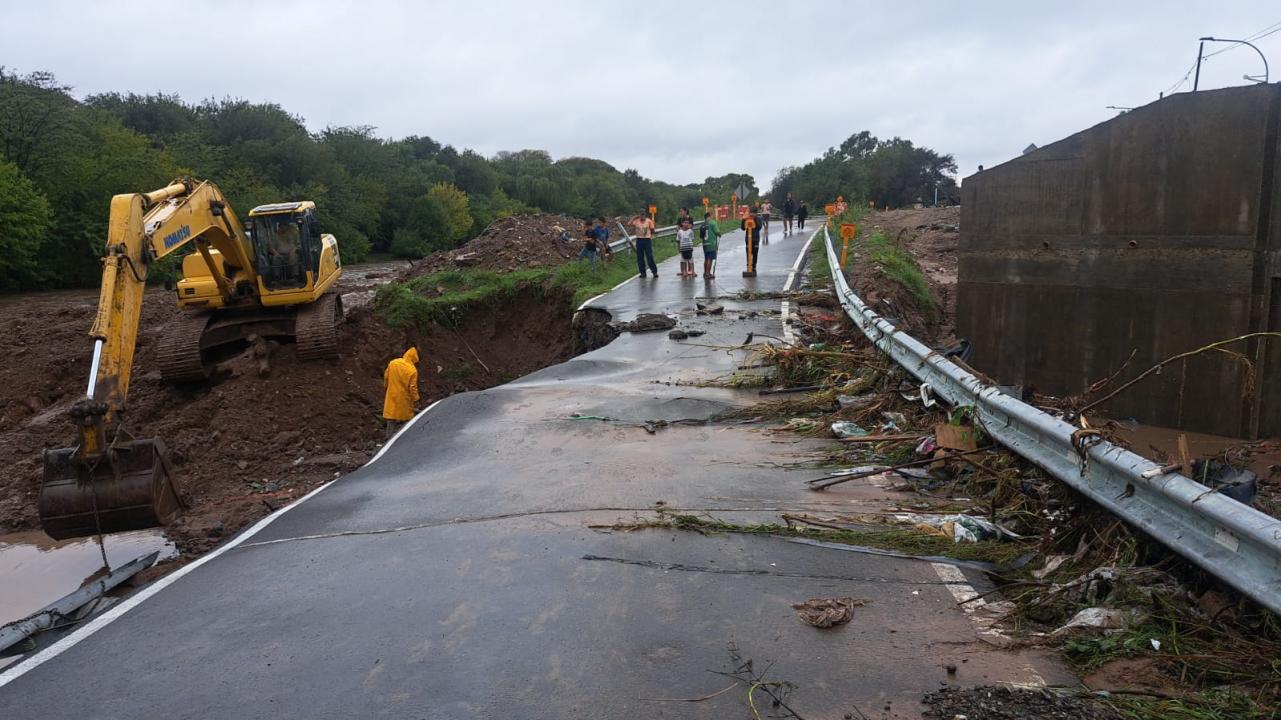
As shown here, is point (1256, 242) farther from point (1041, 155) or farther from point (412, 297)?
point (412, 297)

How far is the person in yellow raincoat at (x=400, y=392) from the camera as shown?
12.3 meters

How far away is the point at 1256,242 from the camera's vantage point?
476 inches

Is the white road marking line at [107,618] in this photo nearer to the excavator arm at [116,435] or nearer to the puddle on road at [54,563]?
the puddle on road at [54,563]

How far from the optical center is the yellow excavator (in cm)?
841

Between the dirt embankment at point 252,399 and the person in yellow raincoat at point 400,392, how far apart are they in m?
0.75

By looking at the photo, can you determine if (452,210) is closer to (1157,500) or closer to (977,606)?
(977,606)

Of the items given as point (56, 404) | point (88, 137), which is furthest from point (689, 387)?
point (88, 137)

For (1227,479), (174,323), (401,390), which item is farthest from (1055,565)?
(174,323)

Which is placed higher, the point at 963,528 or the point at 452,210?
the point at 452,210

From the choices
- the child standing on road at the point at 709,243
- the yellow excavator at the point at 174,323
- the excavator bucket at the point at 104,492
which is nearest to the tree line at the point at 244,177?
the yellow excavator at the point at 174,323

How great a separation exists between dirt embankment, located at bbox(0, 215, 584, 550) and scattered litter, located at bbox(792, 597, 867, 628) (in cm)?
612

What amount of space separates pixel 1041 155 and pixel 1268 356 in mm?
4836

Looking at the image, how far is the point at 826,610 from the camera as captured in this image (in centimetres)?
430

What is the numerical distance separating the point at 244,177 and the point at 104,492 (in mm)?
48911
